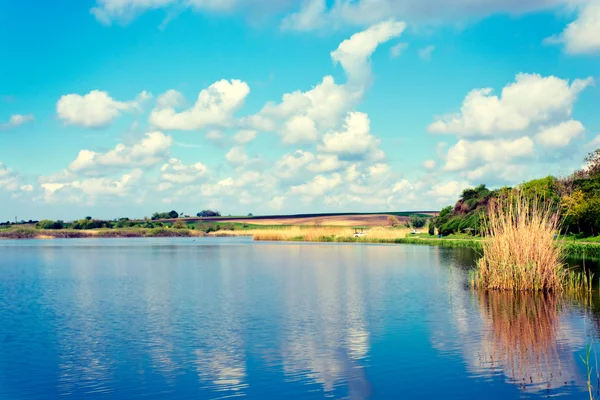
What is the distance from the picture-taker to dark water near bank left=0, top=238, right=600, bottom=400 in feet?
36.5

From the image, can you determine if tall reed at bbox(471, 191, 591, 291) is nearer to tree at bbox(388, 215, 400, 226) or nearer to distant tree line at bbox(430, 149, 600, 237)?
distant tree line at bbox(430, 149, 600, 237)

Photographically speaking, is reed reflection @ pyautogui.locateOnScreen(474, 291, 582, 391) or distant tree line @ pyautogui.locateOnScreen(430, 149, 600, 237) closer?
reed reflection @ pyautogui.locateOnScreen(474, 291, 582, 391)

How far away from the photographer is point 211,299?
23.1m

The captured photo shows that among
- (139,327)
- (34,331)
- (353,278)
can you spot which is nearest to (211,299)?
(139,327)

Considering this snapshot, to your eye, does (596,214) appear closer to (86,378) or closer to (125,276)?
(125,276)

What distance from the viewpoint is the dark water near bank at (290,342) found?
1112 cm

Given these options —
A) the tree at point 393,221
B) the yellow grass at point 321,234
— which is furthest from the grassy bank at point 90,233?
the yellow grass at point 321,234

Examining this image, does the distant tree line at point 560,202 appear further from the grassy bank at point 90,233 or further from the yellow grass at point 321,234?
the grassy bank at point 90,233

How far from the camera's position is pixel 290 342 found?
14891 millimetres

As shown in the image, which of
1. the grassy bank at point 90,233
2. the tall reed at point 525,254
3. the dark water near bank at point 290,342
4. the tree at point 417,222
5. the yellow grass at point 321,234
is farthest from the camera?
the grassy bank at point 90,233

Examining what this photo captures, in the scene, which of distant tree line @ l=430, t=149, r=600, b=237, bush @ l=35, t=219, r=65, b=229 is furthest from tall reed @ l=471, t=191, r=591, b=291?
bush @ l=35, t=219, r=65, b=229

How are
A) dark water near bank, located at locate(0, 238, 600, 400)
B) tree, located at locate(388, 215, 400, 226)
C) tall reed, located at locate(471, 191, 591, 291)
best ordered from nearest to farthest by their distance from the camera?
dark water near bank, located at locate(0, 238, 600, 400) → tall reed, located at locate(471, 191, 591, 291) → tree, located at locate(388, 215, 400, 226)

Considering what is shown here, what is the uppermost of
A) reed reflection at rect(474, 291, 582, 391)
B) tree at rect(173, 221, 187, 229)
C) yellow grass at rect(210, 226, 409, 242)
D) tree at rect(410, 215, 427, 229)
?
tree at rect(173, 221, 187, 229)

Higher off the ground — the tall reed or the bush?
the bush
